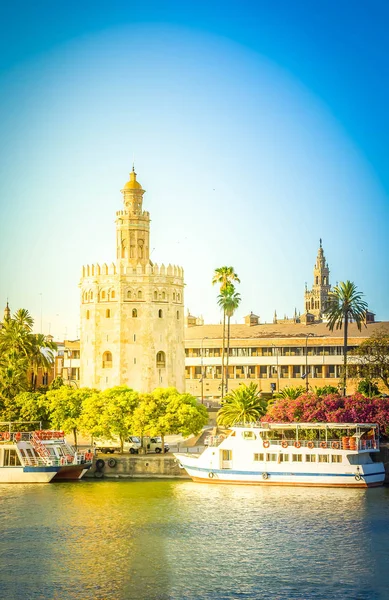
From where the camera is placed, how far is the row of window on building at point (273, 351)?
115 metres

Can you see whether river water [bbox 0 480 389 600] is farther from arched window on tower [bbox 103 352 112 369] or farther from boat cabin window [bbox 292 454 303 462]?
arched window on tower [bbox 103 352 112 369]

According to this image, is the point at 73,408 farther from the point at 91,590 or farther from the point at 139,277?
the point at 91,590

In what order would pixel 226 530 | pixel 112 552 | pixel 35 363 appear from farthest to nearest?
pixel 35 363, pixel 226 530, pixel 112 552

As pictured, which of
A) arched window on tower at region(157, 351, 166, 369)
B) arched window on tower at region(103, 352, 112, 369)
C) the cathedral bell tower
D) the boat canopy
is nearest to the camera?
the boat canopy

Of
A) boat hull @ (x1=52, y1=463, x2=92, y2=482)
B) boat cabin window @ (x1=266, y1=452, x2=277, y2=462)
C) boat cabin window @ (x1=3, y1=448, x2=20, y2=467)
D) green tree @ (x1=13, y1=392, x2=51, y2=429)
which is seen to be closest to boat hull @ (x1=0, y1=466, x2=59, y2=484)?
boat hull @ (x1=52, y1=463, x2=92, y2=482)

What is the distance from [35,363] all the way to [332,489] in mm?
37570

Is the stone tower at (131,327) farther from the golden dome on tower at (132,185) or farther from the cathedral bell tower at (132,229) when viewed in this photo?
the golden dome on tower at (132,185)

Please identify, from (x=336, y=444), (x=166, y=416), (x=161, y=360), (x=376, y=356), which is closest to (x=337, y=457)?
(x=336, y=444)

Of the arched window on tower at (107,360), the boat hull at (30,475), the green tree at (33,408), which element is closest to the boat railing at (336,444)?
the boat hull at (30,475)

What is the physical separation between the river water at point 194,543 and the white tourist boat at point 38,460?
10.9 feet

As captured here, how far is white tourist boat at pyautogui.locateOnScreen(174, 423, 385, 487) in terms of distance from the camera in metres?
66.6

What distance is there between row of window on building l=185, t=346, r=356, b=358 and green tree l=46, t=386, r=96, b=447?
128ft

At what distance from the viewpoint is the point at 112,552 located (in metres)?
48.4

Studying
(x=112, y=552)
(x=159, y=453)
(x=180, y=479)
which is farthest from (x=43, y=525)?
(x=159, y=453)
